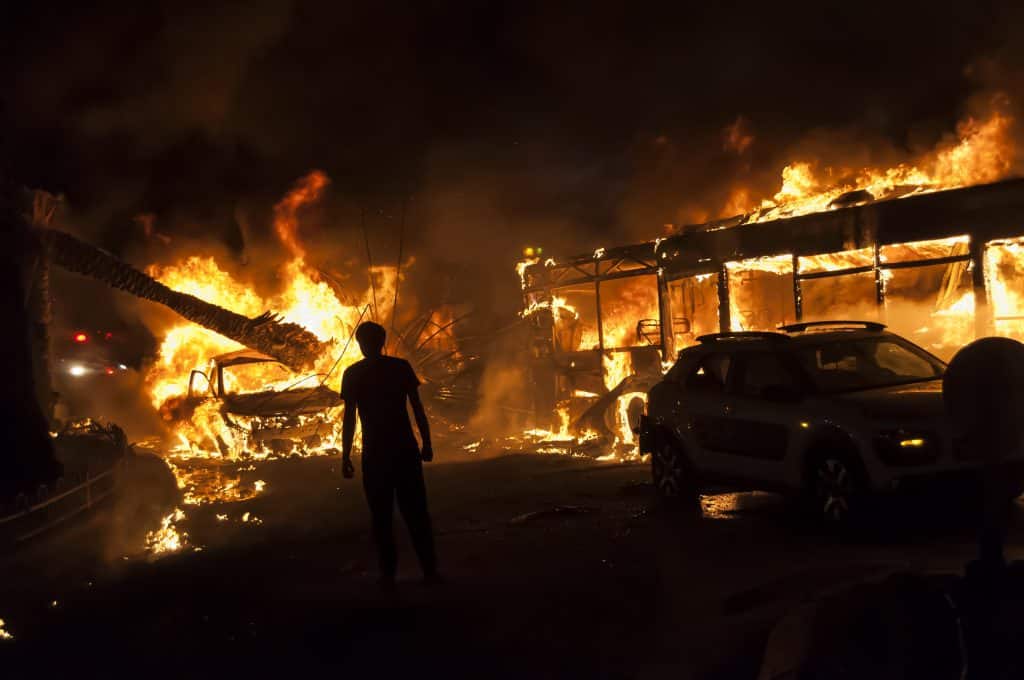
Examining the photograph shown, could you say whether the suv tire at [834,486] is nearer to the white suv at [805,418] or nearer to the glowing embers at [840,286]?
the white suv at [805,418]

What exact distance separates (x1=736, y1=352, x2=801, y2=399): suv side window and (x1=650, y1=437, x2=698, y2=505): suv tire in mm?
1076

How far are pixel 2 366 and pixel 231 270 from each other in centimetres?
2067

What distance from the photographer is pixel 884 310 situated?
14.7 meters

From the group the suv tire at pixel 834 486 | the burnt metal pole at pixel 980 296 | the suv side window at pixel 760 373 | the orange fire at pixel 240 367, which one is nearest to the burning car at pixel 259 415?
the orange fire at pixel 240 367

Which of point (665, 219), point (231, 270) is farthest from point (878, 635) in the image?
point (665, 219)

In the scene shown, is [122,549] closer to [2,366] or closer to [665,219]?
[2,366]

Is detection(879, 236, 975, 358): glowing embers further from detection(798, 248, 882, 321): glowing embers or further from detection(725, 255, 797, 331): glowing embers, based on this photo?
detection(725, 255, 797, 331): glowing embers

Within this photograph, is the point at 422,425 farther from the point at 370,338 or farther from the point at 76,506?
the point at 76,506

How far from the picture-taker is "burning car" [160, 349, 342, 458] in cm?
1756

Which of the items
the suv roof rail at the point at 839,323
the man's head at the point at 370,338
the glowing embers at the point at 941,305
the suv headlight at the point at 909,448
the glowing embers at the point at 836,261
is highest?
the glowing embers at the point at 836,261

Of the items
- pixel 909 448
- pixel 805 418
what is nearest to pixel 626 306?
pixel 805 418

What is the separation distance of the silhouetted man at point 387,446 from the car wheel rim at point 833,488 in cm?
334

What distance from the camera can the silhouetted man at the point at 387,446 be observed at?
599 cm

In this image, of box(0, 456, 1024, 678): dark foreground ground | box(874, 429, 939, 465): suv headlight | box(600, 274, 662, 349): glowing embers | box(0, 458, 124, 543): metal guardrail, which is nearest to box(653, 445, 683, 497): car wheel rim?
box(0, 456, 1024, 678): dark foreground ground
